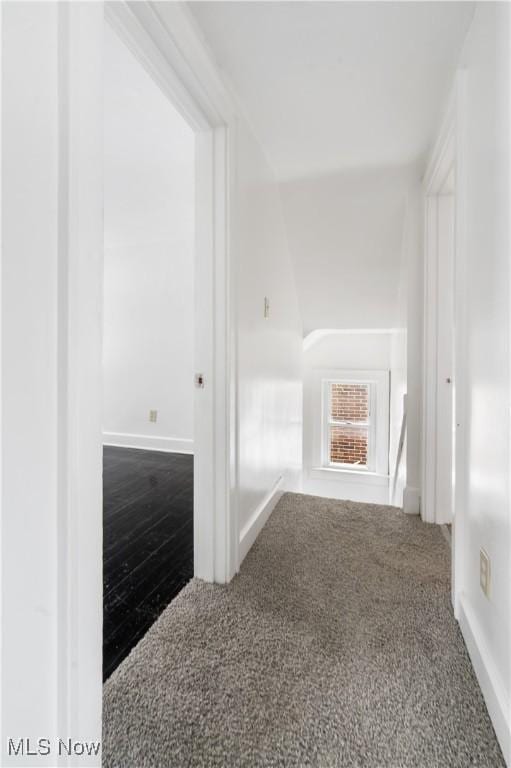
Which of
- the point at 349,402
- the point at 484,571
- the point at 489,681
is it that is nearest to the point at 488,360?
the point at 484,571

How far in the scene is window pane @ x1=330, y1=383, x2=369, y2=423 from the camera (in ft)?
14.1

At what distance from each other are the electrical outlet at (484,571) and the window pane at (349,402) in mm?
3323

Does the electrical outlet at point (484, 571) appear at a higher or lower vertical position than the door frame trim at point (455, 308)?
lower

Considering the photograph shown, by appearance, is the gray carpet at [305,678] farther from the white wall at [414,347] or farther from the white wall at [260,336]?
the white wall at [414,347]

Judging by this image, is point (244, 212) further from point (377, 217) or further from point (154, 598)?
point (154, 598)

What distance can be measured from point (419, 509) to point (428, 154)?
201 cm

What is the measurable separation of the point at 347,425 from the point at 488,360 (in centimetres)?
349

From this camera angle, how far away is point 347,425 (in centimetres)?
439

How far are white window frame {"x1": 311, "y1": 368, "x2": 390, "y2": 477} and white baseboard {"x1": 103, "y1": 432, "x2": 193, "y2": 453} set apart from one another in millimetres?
1726

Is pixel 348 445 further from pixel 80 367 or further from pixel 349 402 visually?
pixel 80 367

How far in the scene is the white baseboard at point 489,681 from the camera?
0.80 metres

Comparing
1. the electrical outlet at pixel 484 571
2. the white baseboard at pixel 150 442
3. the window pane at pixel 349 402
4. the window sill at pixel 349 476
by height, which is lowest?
the window sill at pixel 349 476

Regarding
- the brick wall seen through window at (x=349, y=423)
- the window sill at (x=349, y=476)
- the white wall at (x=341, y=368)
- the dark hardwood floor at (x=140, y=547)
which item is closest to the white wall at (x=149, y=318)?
the dark hardwood floor at (x=140, y=547)

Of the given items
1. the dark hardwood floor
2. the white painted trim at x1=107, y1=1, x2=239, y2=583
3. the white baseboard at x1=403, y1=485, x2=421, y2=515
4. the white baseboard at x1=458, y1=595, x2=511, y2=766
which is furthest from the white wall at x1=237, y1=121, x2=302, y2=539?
the white baseboard at x1=458, y1=595, x2=511, y2=766
